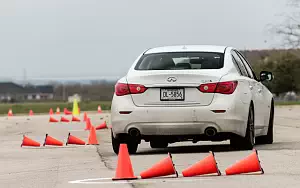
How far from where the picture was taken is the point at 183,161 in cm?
1181

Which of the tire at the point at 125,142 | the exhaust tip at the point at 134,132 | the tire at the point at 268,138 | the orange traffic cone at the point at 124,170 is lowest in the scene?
the tire at the point at 268,138

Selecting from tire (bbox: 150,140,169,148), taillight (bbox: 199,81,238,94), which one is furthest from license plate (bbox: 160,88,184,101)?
tire (bbox: 150,140,169,148)

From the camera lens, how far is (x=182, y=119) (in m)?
12.5

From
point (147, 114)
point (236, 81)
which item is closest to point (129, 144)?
point (147, 114)

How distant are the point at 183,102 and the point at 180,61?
0.91 m

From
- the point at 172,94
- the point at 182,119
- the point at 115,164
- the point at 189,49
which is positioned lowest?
the point at 115,164

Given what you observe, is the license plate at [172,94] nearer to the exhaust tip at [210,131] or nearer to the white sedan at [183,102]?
the white sedan at [183,102]

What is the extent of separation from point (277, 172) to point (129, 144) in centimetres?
360

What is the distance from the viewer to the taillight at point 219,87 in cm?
1248

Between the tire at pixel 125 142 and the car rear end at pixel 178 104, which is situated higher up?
the car rear end at pixel 178 104

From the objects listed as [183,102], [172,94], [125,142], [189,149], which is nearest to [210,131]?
[183,102]

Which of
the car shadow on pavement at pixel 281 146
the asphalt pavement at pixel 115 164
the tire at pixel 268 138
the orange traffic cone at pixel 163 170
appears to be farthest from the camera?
the tire at pixel 268 138

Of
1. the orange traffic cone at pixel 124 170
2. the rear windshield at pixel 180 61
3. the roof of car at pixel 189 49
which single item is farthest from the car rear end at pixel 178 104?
the orange traffic cone at pixel 124 170

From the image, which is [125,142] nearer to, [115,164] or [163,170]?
[115,164]
